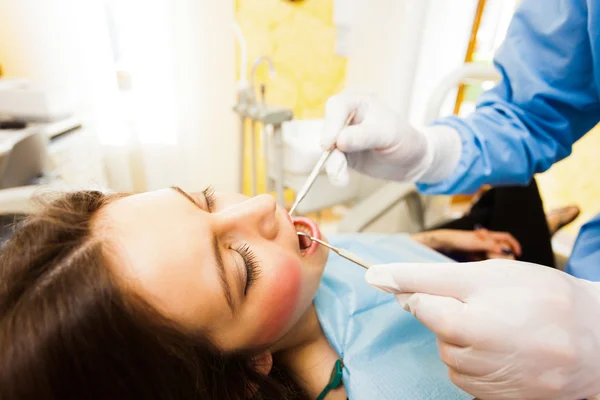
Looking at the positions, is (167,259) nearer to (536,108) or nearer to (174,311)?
(174,311)

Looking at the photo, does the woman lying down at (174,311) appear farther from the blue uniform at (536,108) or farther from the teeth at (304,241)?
the blue uniform at (536,108)

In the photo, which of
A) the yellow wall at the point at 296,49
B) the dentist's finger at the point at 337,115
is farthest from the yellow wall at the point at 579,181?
the dentist's finger at the point at 337,115

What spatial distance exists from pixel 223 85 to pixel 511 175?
70.9 inches

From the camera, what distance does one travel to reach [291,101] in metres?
2.60

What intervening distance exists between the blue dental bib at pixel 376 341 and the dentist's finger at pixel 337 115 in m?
0.36

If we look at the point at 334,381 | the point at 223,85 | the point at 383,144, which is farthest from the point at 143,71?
the point at 334,381

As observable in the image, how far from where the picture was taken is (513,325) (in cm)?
46

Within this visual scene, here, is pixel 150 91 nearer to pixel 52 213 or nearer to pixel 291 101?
pixel 291 101

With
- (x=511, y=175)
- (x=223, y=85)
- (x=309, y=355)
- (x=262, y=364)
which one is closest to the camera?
(x=262, y=364)

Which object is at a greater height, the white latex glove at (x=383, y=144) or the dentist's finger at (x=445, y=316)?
the white latex glove at (x=383, y=144)

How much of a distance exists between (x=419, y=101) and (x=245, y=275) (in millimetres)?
2223

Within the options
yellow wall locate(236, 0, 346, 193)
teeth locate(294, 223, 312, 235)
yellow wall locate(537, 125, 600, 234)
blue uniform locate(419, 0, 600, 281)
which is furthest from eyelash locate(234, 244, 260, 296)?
yellow wall locate(537, 125, 600, 234)

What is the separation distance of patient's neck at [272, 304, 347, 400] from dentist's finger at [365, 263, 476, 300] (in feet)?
1.14

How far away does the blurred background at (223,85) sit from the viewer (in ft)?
5.61
